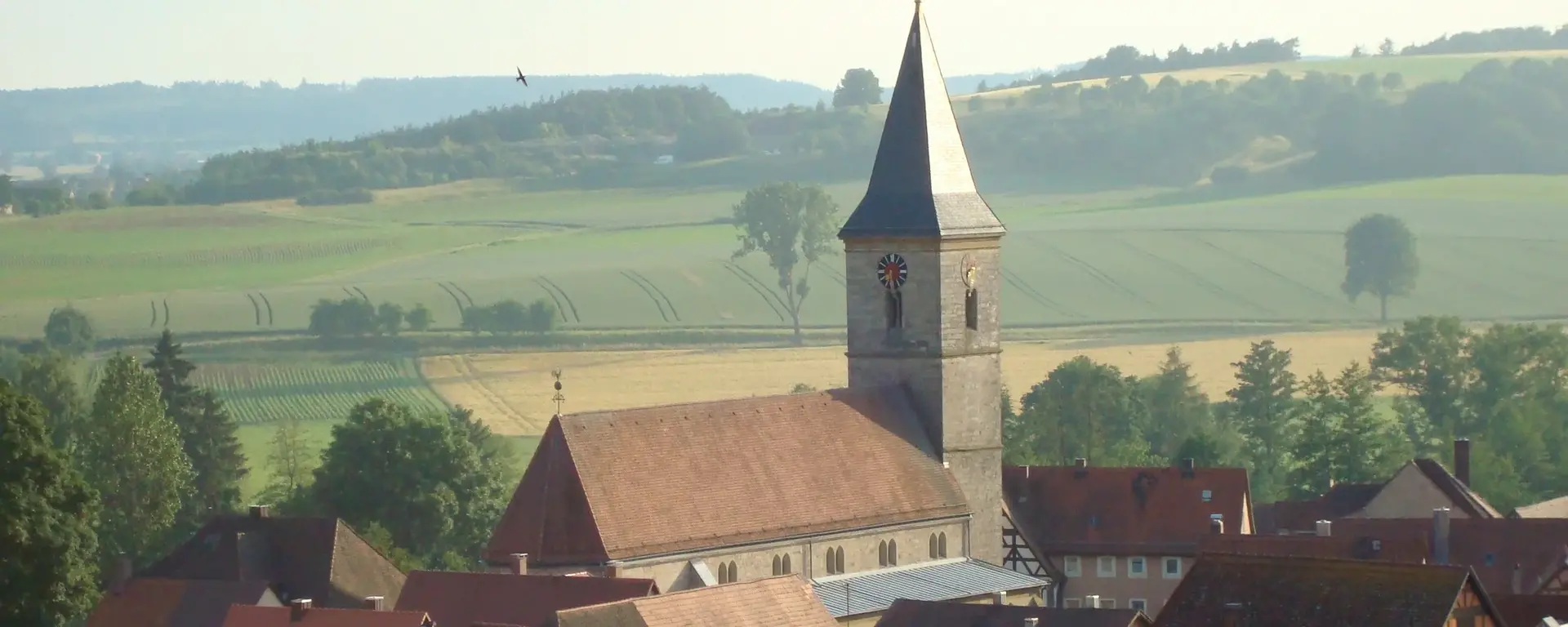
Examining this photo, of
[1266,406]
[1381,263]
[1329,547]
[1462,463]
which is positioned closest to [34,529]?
[1329,547]

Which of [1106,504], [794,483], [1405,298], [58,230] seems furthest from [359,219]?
[794,483]

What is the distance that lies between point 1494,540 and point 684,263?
304 feet

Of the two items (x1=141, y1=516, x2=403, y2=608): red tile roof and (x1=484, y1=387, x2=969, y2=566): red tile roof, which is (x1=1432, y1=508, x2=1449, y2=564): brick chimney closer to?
(x1=484, y1=387, x2=969, y2=566): red tile roof

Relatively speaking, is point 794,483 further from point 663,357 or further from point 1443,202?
point 1443,202

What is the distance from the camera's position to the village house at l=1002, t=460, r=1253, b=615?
73.6 meters

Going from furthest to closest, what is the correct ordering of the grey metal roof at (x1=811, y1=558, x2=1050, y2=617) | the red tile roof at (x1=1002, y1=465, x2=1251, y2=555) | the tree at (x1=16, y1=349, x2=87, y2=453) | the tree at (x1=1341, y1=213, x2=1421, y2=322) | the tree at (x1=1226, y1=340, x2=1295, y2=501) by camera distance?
the tree at (x1=1341, y1=213, x2=1421, y2=322)
the tree at (x1=1226, y1=340, x2=1295, y2=501)
the tree at (x1=16, y1=349, x2=87, y2=453)
the red tile roof at (x1=1002, y1=465, x2=1251, y2=555)
the grey metal roof at (x1=811, y1=558, x2=1050, y2=617)

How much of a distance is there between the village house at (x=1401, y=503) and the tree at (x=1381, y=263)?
249ft

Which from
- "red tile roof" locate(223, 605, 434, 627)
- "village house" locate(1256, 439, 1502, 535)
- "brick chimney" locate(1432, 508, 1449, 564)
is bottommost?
"village house" locate(1256, 439, 1502, 535)

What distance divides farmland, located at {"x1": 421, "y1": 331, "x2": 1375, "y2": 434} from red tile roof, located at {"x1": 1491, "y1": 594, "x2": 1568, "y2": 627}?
64798 millimetres

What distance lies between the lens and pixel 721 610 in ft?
161

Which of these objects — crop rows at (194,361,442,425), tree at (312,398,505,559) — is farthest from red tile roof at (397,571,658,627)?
crop rows at (194,361,442,425)

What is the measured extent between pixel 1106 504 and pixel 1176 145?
126552mm

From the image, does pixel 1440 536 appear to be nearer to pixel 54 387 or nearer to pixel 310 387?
pixel 54 387

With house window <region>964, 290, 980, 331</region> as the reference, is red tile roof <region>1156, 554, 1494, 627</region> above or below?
below
